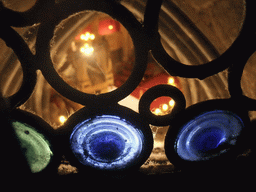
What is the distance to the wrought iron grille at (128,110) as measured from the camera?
53 centimetres

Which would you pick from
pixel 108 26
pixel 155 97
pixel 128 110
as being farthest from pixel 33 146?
pixel 108 26

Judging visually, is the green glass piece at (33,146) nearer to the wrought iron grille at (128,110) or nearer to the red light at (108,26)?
the wrought iron grille at (128,110)

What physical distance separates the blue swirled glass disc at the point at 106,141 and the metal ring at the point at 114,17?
0.08 m

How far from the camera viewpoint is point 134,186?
2.67ft

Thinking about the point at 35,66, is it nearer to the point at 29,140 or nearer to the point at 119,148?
the point at 29,140

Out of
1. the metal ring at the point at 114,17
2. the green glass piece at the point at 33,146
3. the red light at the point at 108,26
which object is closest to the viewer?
the metal ring at the point at 114,17

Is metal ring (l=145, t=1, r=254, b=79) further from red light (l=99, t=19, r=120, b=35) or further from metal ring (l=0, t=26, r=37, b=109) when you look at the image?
red light (l=99, t=19, r=120, b=35)

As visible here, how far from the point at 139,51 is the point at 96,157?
1.51 feet

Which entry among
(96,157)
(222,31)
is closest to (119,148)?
(96,157)

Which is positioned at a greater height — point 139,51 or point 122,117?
point 139,51

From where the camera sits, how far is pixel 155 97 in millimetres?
684

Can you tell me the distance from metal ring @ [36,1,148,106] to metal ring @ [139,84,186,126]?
4.3 inches

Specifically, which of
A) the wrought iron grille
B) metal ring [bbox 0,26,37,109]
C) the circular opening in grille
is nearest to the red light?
the circular opening in grille

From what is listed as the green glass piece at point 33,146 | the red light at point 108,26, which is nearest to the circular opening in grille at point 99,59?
the red light at point 108,26
